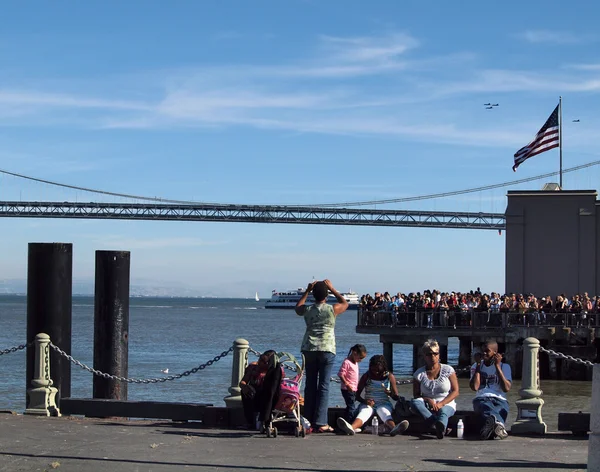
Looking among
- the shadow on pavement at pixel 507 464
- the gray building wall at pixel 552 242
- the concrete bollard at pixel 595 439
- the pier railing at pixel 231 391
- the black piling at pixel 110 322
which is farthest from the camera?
the gray building wall at pixel 552 242

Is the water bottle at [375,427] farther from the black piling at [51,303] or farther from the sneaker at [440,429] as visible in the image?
the black piling at [51,303]

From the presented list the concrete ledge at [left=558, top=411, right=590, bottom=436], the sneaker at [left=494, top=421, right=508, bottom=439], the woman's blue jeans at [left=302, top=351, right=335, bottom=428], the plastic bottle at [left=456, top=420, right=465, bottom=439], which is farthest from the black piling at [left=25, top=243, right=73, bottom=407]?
the concrete ledge at [left=558, top=411, right=590, bottom=436]

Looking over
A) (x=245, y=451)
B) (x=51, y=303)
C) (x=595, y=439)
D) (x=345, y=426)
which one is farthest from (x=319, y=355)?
(x=595, y=439)

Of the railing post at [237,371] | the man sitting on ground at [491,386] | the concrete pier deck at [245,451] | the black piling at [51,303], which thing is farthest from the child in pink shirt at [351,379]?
the black piling at [51,303]

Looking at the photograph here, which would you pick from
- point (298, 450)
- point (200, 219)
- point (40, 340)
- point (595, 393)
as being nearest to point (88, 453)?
point (298, 450)

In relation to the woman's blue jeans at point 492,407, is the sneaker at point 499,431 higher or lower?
lower

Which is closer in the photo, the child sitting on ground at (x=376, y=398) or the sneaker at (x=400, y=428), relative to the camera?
the sneaker at (x=400, y=428)

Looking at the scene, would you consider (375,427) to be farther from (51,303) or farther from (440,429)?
(51,303)

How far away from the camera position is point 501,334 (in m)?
33.5

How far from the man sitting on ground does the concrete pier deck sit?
1.06 feet

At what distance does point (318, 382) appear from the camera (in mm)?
11258

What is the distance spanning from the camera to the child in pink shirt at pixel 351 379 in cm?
1150

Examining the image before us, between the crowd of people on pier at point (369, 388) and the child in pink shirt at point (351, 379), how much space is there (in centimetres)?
1

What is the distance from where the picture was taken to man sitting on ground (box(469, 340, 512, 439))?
11039 millimetres
